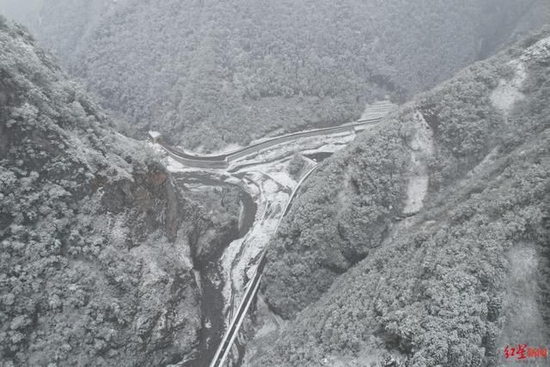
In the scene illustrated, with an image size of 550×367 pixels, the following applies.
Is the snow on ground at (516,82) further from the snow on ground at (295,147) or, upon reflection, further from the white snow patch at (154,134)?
the white snow patch at (154,134)

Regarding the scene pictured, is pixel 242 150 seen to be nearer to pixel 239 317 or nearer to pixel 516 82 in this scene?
pixel 239 317

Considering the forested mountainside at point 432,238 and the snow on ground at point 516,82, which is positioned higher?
the snow on ground at point 516,82

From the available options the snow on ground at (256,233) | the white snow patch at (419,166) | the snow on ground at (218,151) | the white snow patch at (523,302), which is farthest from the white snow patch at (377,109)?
the white snow patch at (523,302)

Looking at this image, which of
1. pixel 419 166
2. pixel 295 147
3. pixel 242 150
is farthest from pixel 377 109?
pixel 419 166

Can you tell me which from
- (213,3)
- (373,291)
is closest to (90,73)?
(213,3)

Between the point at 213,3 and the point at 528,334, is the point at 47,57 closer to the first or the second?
the point at 528,334

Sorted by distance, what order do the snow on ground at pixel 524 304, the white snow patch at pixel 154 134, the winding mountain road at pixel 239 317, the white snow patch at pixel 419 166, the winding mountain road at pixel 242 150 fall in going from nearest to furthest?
the snow on ground at pixel 524 304, the winding mountain road at pixel 239 317, the white snow patch at pixel 419 166, the winding mountain road at pixel 242 150, the white snow patch at pixel 154 134

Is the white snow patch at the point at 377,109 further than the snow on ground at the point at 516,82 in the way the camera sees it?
Yes

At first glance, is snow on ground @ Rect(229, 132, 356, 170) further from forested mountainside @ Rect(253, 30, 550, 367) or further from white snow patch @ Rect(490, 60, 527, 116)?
white snow patch @ Rect(490, 60, 527, 116)
